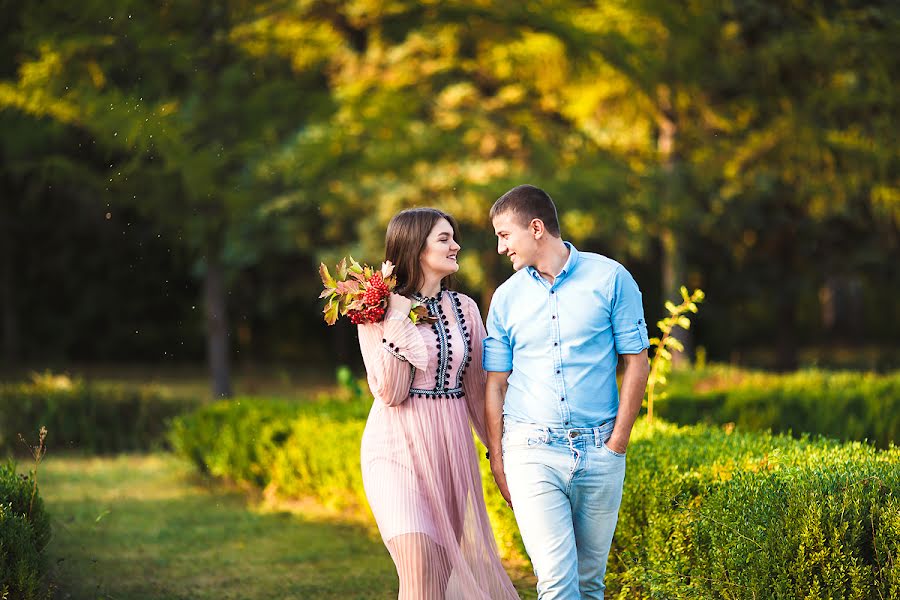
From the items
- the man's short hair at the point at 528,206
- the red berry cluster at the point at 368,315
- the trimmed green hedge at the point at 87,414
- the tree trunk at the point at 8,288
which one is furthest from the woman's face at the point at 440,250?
the tree trunk at the point at 8,288

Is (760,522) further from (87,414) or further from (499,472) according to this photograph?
(87,414)

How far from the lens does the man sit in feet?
12.3

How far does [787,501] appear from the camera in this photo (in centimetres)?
398

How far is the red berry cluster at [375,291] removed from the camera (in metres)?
4.15

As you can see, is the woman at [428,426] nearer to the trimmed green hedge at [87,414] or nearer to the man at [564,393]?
the man at [564,393]

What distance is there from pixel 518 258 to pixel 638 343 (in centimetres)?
52

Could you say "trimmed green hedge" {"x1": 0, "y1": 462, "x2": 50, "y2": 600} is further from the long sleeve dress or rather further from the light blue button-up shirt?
the light blue button-up shirt

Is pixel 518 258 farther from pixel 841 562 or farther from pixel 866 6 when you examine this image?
pixel 866 6

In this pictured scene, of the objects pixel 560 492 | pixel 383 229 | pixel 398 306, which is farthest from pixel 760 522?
pixel 383 229

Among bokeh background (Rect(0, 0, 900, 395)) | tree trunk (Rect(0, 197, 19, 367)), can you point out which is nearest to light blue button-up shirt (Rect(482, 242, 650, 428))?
bokeh background (Rect(0, 0, 900, 395))

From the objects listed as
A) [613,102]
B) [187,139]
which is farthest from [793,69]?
[187,139]

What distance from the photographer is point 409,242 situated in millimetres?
4293

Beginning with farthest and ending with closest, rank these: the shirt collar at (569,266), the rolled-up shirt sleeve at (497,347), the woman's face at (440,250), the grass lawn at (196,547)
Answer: the grass lawn at (196,547)
the woman's face at (440,250)
the rolled-up shirt sleeve at (497,347)
the shirt collar at (569,266)

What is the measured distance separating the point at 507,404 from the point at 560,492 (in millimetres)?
378
